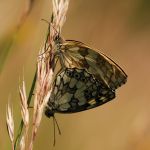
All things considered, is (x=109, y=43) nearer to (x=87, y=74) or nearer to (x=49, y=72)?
(x=87, y=74)

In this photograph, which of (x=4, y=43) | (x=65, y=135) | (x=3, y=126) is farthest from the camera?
(x=65, y=135)

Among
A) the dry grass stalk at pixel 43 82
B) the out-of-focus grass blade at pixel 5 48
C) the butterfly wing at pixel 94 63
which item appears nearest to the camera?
the dry grass stalk at pixel 43 82

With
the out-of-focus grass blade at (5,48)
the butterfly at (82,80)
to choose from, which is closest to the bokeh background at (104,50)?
the out-of-focus grass blade at (5,48)

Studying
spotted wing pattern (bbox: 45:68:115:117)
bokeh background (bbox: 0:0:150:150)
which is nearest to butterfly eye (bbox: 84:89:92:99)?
spotted wing pattern (bbox: 45:68:115:117)

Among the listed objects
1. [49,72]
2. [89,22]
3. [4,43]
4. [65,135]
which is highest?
[89,22]

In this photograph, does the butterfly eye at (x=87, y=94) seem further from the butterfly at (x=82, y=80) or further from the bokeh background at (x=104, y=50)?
the bokeh background at (x=104, y=50)

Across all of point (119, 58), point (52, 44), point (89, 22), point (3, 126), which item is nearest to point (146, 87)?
point (119, 58)

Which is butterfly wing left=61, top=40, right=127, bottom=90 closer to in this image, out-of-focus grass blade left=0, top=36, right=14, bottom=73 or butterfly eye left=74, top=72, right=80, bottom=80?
butterfly eye left=74, top=72, right=80, bottom=80
